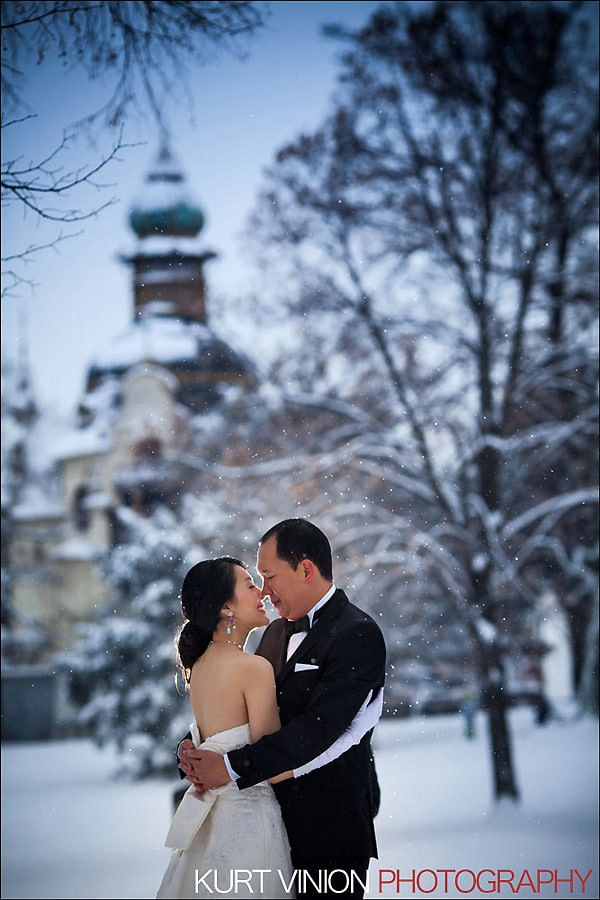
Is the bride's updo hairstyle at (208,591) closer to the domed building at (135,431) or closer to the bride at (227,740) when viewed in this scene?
the bride at (227,740)

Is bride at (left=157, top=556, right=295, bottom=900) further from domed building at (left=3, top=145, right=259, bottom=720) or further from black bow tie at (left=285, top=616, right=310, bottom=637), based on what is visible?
domed building at (left=3, top=145, right=259, bottom=720)

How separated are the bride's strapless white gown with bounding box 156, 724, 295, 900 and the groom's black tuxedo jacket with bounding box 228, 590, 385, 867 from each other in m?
0.07

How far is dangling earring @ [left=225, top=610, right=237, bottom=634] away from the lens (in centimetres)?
292

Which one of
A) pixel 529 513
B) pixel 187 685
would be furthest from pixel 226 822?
pixel 529 513

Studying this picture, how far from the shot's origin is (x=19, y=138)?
18.5 feet

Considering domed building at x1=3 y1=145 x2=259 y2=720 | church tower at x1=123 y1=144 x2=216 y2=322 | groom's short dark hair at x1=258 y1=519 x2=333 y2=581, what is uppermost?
church tower at x1=123 y1=144 x2=216 y2=322

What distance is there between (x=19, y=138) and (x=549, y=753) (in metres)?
8.15

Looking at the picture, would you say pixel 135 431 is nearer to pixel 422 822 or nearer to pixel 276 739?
pixel 422 822

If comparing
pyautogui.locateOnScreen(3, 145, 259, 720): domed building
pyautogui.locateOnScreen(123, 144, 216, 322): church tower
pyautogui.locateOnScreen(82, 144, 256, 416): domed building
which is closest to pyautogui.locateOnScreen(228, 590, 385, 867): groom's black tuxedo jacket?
pyautogui.locateOnScreen(82, 144, 256, 416): domed building

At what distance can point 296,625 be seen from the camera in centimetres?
312

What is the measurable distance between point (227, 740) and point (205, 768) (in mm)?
89

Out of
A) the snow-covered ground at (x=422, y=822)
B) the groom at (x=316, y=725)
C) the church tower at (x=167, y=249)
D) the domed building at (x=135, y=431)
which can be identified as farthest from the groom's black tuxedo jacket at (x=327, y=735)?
the church tower at (x=167, y=249)

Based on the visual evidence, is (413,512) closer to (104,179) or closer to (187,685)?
(104,179)

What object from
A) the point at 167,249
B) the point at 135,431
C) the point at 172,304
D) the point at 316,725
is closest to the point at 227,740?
the point at 316,725
